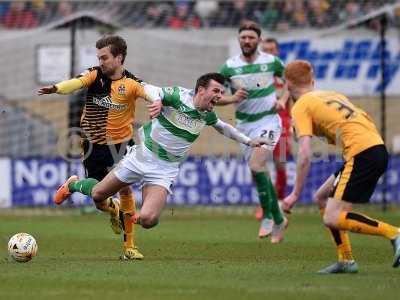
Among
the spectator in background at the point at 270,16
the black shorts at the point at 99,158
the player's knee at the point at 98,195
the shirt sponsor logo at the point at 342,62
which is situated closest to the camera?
the player's knee at the point at 98,195

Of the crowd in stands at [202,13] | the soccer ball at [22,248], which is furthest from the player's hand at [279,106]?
the crowd in stands at [202,13]

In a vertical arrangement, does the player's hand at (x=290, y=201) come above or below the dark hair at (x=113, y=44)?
below

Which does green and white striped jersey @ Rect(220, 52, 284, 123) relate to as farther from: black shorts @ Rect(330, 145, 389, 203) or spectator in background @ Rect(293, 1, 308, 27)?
spectator in background @ Rect(293, 1, 308, 27)

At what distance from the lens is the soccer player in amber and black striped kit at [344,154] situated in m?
10.0

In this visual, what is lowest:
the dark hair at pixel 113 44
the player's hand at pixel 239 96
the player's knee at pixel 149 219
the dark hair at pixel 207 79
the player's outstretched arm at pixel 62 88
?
the player's knee at pixel 149 219

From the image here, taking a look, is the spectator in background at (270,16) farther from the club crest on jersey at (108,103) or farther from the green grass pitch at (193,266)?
the club crest on jersey at (108,103)

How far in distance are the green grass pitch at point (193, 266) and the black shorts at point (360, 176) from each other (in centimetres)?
76

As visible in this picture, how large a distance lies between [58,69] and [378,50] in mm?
6745

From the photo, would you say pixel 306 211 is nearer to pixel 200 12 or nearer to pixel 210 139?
pixel 210 139

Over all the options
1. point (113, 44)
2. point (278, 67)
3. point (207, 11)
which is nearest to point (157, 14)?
point (207, 11)

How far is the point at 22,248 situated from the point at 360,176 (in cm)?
367

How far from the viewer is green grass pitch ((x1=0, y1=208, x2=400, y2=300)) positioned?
898cm

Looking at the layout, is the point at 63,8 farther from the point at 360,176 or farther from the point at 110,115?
the point at 360,176

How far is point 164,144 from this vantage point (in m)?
11.7
